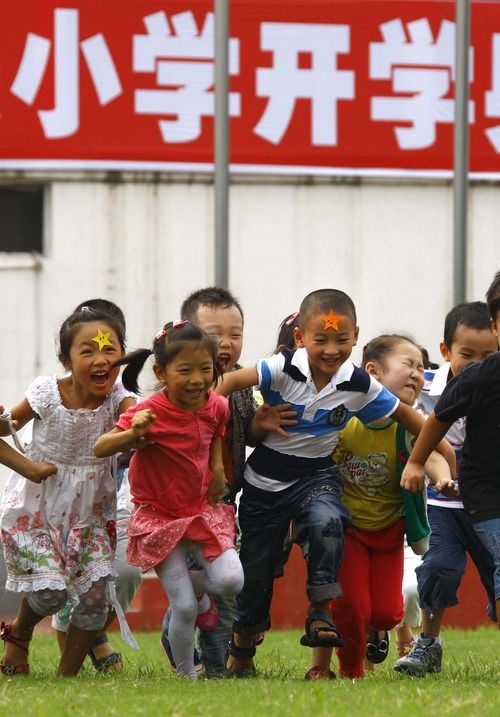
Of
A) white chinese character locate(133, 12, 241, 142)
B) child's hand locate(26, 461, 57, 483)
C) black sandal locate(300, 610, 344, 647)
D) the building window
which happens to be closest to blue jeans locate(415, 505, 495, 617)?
black sandal locate(300, 610, 344, 647)

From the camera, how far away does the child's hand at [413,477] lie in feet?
23.3

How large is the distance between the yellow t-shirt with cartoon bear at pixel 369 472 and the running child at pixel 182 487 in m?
0.79

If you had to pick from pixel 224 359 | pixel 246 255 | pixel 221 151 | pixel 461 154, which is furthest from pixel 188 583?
pixel 246 255

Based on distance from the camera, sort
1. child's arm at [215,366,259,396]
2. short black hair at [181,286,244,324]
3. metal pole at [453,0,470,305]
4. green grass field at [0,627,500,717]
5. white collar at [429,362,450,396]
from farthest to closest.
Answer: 1. metal pole at [453,0,470,305]
2. white collar at [429,362,450,396]
3. short black hair at [181,286,244,324]
4. child's arm at [215,366,259,396]
5. green grass field at [0,627,500,717]

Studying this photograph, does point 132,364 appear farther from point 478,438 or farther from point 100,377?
point 478,438

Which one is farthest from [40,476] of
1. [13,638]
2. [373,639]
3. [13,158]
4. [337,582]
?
[13,158]

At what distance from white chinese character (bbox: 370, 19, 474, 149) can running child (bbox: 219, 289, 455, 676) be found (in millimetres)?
11416

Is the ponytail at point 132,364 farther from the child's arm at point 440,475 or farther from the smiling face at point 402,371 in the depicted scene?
the child's arm at point 440,475

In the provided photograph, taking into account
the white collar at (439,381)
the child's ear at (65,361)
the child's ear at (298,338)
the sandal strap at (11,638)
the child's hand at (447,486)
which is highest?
the child's ear at (298,338)

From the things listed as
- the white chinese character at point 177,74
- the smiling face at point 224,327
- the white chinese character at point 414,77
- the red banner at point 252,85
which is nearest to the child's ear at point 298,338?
the smiling face at point 224,327

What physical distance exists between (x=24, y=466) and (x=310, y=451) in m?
1.32

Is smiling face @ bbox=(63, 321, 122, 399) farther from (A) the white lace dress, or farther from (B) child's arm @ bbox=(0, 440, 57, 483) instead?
(B) child's arm @ bbox=(0, 440, 57, 483)

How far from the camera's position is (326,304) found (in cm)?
729

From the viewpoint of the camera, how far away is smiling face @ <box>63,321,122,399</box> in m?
7.43
